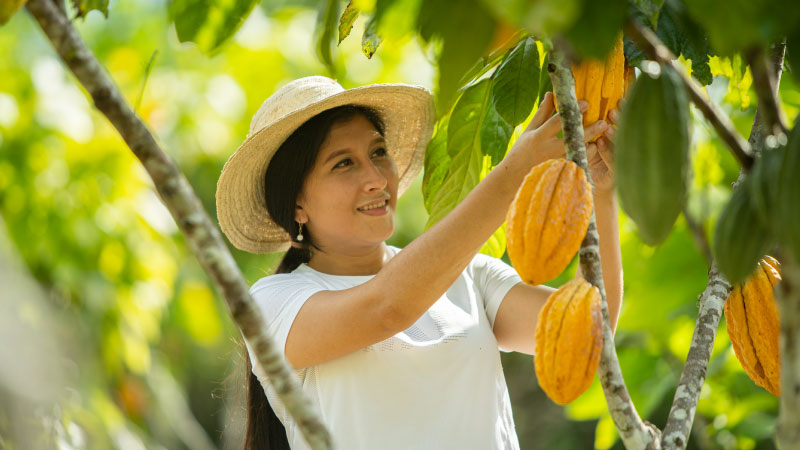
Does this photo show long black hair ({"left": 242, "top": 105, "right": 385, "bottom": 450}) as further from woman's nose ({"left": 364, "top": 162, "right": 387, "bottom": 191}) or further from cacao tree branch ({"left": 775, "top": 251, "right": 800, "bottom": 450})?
cacao tree branch ({"left": 775, "top": 251, "right": 800, "bottom": 450})

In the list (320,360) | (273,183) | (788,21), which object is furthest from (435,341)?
(788,21)

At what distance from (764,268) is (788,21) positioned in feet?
1.60

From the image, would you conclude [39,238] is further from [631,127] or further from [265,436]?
[631,127]

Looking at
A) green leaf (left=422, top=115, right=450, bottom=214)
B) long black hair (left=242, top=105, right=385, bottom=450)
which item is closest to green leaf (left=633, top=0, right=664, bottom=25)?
green leaf (left=422, top=115, right=450, bottom=214)

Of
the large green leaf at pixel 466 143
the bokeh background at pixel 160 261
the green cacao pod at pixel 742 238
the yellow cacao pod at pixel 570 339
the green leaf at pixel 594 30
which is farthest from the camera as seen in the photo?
the bokeh background at pixel 160 261

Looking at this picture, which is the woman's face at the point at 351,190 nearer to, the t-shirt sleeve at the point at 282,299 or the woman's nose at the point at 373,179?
the woman's nose at the point at 373,179

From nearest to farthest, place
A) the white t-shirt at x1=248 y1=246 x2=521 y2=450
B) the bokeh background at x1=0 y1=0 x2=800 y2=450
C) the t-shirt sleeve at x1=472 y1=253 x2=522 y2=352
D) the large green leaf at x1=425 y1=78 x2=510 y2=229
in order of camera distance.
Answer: the large green leaf at x1=425 y1=78 x2=510 y2=229
the white t-shirt at x1=248 y1=246 x2=521 y2=450
the t-shirt sleeve at x1=472 y1=253 x2=522 y2=352
the bokeh background at x1=0 y1=0 x2=800 y2=450

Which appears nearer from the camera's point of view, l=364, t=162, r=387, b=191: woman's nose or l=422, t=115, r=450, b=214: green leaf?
l=422, t=115, r=450, b=214: green leaf

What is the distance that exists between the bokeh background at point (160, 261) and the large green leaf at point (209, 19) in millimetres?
84

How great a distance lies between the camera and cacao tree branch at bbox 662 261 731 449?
3.00 feet

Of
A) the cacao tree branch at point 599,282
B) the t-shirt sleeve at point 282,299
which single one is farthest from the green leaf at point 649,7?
the t-shirt sleeve at point 282,299

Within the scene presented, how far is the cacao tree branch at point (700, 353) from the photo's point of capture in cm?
92

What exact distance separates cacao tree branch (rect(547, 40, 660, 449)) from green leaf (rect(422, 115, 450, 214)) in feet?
1.94

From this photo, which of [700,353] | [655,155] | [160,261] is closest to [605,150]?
[700,353]
